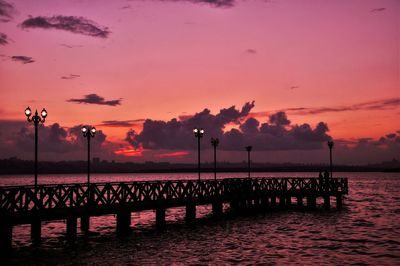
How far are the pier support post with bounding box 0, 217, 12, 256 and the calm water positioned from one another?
1.95ft

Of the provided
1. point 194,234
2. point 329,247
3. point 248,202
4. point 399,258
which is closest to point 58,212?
point 194,234

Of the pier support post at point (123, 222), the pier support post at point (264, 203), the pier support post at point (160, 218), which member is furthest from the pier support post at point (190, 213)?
the pier support post at point (264, 203)

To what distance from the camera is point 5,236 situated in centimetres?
2203

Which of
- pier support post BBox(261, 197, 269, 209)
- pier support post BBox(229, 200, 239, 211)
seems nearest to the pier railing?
pier support post BBox(261, 197, 269, 209)

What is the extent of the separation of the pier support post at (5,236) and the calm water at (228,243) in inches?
23.4

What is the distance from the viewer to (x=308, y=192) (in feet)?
156

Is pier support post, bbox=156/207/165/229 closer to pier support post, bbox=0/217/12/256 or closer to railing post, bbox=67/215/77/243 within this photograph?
railing post, bbox=67/215/77/243

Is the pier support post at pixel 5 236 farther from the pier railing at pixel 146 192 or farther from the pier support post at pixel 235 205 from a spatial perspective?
the pier support post at pixel 235 205

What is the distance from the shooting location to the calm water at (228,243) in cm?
2203

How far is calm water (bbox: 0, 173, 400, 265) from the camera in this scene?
72.3ft

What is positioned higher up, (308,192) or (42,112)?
(42,112)

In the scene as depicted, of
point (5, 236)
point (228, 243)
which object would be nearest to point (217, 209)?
point (228, 243)

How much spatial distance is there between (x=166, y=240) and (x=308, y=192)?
77.0ft

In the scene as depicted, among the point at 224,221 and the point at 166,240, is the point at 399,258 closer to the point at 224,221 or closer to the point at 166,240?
the point at 166,240
